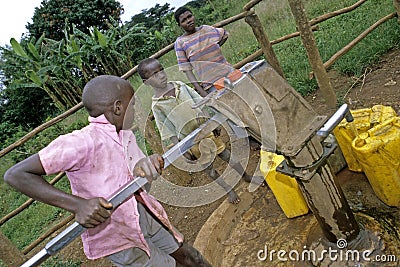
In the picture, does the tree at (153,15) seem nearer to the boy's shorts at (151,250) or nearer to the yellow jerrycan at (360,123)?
the yellow jerrycan at (360,123)

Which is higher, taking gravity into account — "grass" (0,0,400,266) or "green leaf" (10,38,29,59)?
"green leaf" (10,38,29,59)

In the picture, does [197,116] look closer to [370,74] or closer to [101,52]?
[370,74]

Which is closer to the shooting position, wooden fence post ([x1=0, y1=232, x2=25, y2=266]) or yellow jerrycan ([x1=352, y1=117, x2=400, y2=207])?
yellow jerrycan ([x1=352, y1=117, x2=400, y2=207])

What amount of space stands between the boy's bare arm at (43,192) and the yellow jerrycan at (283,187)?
3.71ft

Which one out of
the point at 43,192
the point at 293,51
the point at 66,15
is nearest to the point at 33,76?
the point at 66,15

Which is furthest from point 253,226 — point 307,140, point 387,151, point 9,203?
point 9,203

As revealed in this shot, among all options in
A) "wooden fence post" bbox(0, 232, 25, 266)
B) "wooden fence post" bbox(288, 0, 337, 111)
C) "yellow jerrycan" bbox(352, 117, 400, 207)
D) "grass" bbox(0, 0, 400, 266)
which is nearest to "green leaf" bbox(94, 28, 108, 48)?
"grass" bbox(0, 0, 400, 266)

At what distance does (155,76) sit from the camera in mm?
2680

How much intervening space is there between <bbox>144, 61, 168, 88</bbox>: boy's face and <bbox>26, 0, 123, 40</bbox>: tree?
10378mm

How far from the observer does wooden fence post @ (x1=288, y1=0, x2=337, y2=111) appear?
3246 millimetres

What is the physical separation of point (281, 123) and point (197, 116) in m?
1.42

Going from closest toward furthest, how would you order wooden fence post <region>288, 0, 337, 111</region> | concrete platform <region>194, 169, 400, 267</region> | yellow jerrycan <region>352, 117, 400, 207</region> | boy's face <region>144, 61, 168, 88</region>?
yellow jerrycan <region>352, 117, 400, 207</region>
concrete platform <region>194, 169, 400, 267</region>
boy's face <region>144, 61, 168, 88</region>
wooden fence post <region>288, 0, 337, 111</region>

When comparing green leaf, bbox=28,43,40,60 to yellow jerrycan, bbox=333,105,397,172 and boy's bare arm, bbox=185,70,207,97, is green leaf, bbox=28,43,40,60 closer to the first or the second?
boy's bare arm, bbox=185,70,207,97

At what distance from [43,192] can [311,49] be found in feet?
8.99
